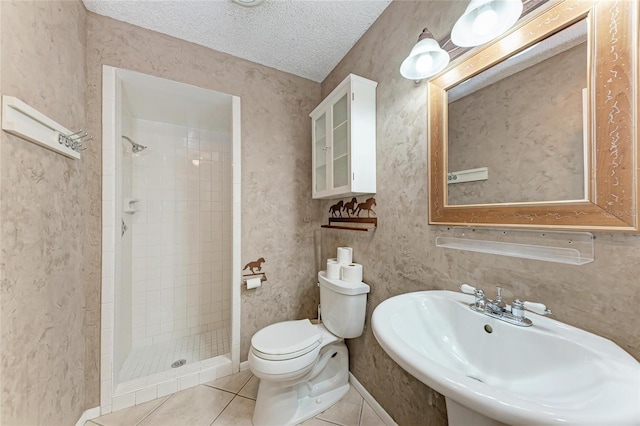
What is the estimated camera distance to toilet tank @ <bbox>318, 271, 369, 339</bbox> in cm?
141

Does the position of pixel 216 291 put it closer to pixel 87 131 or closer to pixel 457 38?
pixel 87 131

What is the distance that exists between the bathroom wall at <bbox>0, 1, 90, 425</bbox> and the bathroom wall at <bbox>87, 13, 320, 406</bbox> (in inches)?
12.7

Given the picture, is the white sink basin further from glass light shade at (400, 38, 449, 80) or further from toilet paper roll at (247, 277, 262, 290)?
toilet paper roll at (247, 277, 262, 290)

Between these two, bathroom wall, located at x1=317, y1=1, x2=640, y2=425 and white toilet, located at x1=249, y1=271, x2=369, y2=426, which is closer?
bathroom wall, located at x1=317, y1=1, x2=640, y2=425

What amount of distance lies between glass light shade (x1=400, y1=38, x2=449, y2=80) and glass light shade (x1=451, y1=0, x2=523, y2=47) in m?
0.11

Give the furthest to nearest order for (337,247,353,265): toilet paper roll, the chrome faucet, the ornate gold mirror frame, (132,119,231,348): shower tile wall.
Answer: (132,119,231,348): shower tile wall, (337,247,353,265): toilet paper roll, the chrome faucet, the ornate gold mirror frame

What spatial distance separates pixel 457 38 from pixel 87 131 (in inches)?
77.2

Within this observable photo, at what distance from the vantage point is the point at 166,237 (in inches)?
87.4

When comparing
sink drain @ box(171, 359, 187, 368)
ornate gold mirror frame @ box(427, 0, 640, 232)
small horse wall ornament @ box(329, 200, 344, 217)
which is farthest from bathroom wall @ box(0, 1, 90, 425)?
ornate gold mirror frame @ box(427, 0, 640, 232)

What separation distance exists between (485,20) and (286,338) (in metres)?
1.70

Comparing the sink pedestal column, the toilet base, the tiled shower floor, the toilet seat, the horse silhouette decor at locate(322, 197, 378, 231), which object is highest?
the horse silhouette decor at locate(322, 197, 378, 231)

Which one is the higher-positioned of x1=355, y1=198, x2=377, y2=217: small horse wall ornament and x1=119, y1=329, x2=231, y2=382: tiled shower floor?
x1=355, y1=198, x2=377, y2=217: small horse wall ornament

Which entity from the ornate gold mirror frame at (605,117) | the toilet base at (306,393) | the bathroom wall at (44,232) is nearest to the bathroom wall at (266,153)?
the bathroom wall at (44,232)

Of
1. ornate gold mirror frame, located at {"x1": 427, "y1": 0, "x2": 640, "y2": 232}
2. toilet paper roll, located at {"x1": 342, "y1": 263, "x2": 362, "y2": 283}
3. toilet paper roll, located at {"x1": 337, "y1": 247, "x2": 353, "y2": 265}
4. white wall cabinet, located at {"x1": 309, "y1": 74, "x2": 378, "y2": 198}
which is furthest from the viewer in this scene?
toilet paper roll, located at {"x1": 337, "y1": 247, "x2": 353, "y2": 265}
